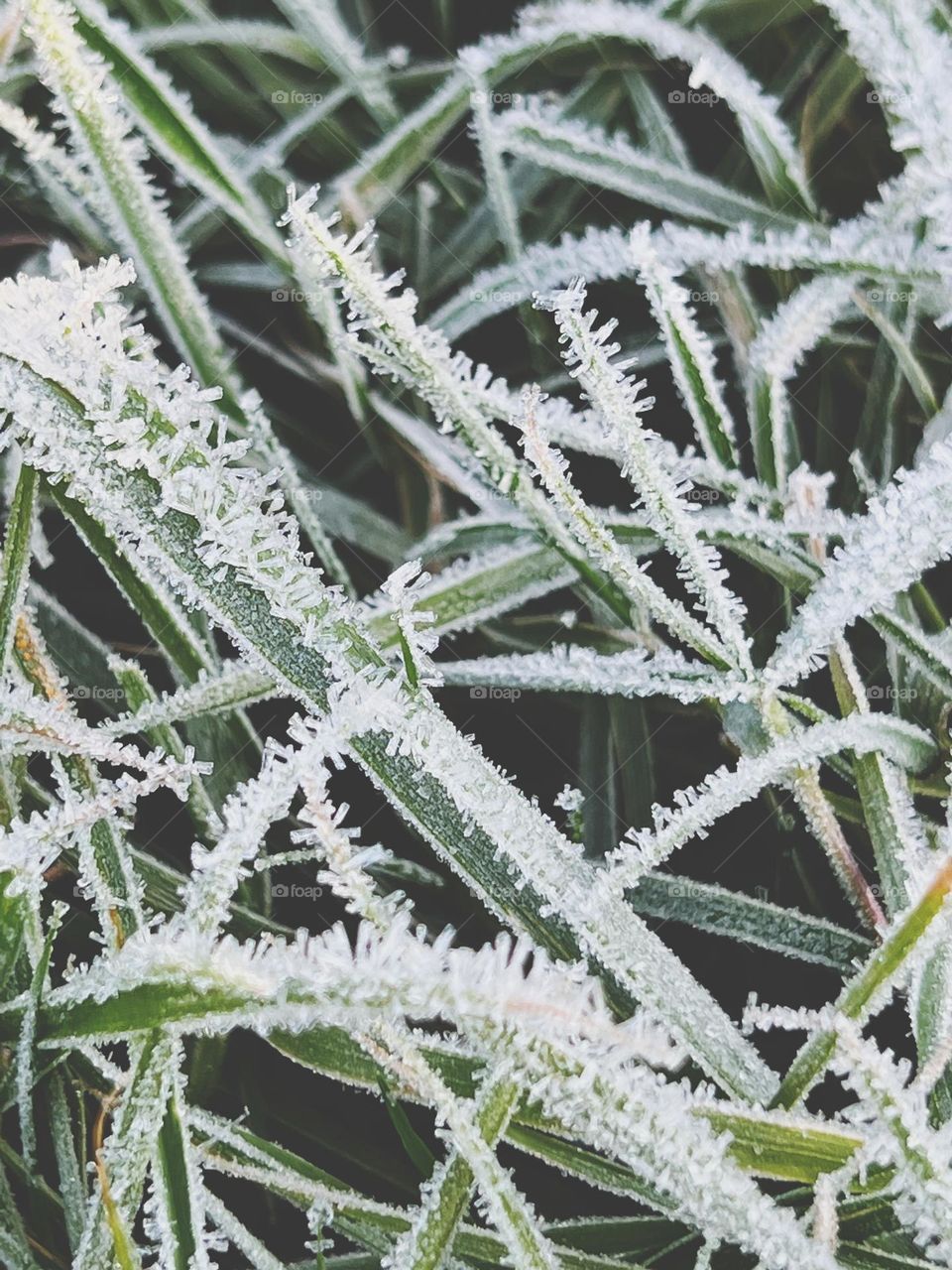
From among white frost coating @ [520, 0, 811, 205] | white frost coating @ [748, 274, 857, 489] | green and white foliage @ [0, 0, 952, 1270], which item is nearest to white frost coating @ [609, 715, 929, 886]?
green and white foliage @ [0, 0, 952, 1270]

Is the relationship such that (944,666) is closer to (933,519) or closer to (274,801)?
(933,519)

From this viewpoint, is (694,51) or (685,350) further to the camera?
(694,51)

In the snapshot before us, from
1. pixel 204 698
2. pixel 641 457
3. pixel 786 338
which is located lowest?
pixel 204 698

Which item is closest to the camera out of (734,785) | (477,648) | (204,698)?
(734,785)

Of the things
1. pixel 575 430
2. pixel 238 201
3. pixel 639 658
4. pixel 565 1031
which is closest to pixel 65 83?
pixel 238 201

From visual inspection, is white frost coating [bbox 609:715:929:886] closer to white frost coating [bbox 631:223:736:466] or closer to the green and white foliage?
the green and white foliage

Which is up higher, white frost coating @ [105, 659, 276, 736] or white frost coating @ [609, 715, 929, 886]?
white frost coating @ [609, 715, 929, 886]

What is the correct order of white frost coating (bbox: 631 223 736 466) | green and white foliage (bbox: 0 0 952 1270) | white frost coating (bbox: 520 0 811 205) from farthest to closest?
1. white frost coating (bbox: 520 0 811 205)
2. white frost coating (bbox: 631 223 736 466)
3. green and white foliage (bbox: 0 0 952 1270)

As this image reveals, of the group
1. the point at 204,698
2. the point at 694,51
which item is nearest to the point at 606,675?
the point at 204,698

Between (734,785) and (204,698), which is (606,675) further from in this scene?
(204,698)
